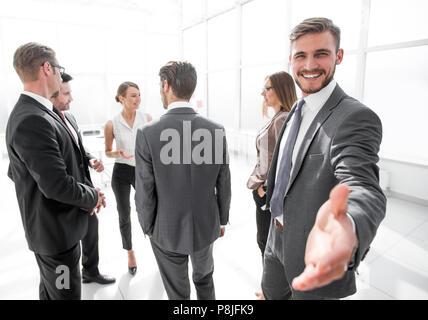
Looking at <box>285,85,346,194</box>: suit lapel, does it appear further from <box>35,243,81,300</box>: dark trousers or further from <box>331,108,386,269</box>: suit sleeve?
<box>35,243,81,300</box>: dark trousers

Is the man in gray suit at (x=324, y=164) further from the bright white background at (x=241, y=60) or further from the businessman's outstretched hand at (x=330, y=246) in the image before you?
the bright white background at (x=241, y=60)

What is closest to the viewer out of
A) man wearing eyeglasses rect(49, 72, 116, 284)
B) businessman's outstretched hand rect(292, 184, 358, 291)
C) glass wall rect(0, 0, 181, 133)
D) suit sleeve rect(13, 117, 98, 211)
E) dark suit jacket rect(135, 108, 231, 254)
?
businessman's outstretched hand rect(292, 184, 358, 291)

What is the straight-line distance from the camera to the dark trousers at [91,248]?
2.16m

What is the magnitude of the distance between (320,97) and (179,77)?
730 millimetres

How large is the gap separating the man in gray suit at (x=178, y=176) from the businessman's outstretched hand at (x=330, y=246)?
959 millimetres

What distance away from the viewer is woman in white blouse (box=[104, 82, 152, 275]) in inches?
90.4

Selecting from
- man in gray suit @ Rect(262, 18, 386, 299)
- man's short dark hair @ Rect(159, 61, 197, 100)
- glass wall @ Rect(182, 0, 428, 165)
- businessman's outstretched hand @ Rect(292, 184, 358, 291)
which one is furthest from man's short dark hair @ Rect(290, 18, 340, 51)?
glass wall @ Rect(182, 0, 428, 165)

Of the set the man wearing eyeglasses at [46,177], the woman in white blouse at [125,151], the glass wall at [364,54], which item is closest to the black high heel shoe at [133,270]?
the woman in white blouse at [125,151]

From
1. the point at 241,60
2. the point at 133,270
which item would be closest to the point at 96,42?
the point at 241,60

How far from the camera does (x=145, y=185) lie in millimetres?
1443

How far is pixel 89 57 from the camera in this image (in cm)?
833

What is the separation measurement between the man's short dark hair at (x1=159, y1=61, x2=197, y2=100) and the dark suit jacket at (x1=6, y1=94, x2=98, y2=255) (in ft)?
2.15

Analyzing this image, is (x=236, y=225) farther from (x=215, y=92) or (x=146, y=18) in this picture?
(x=146, y=18)
